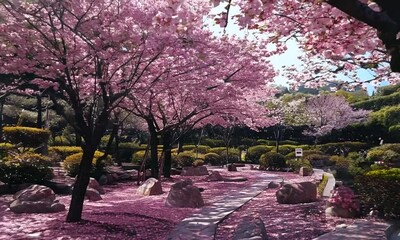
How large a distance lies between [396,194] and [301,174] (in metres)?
13.3

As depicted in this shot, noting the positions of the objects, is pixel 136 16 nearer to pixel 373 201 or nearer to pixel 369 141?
pixel 373 201

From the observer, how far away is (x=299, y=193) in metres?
11.1

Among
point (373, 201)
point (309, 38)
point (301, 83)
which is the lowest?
point (373, 201)

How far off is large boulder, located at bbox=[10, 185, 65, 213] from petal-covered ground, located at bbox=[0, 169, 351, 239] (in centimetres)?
25

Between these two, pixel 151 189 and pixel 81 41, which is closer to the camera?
pixel 81 41

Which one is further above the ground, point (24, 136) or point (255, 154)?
point (24, 136)

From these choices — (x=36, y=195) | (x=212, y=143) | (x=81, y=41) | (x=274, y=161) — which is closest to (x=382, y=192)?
(x=81, y=41)

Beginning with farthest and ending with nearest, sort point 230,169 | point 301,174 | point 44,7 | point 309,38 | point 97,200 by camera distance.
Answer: point 230,169
point 301,174
point 97,200
point 44,7
point 309,38

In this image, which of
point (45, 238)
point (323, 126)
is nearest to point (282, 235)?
point (45, 238)

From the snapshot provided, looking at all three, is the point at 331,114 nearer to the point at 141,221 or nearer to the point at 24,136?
the point at 24,136

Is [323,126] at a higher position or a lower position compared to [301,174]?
higher

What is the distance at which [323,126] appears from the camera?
36.4 meters

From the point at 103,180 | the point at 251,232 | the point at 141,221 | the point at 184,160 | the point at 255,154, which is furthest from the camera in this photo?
the point at 255,154

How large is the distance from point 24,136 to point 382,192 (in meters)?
15.6
